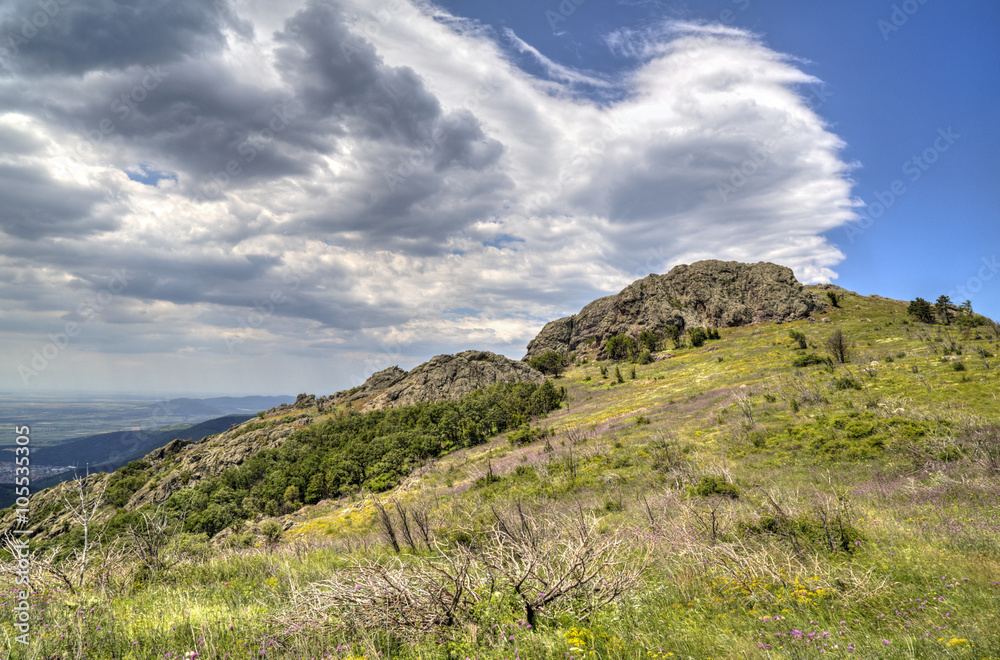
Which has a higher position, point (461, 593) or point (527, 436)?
point (461, 593)

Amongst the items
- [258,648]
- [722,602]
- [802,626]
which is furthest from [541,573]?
[258,648]

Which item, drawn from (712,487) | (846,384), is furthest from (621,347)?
(712,487)

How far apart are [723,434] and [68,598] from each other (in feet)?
82.0

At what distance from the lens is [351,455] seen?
1980 inches

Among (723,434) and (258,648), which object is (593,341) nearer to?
(723,434)

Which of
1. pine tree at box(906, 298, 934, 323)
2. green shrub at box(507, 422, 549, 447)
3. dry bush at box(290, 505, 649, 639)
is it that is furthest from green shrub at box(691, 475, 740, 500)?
pine tree at box(906, 298, 934, 323)

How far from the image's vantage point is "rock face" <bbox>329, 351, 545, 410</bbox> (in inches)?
3142

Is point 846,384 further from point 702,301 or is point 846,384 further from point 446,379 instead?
point 702,301

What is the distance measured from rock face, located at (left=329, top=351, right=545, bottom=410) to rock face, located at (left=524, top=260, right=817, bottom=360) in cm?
4068

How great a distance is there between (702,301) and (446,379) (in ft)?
246

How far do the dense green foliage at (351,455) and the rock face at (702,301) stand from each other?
61163 mm

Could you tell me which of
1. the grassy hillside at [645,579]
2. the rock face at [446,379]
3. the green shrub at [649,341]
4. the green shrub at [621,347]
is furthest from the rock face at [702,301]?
the grassy hillside at [645,579]

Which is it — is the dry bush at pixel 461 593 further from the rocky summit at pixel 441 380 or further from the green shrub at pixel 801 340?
the rocky summit at pixel 441 380

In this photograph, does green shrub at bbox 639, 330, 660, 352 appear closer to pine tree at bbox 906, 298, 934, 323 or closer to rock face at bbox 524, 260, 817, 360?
rock face at bbox 524, 260, 817, 360
